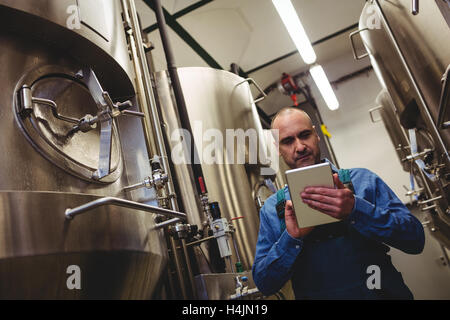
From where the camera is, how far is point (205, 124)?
2.64 metres

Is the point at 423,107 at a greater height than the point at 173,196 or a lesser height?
greater

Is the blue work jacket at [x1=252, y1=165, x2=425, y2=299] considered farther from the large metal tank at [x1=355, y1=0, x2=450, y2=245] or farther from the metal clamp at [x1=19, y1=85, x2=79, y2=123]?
the metal clamp at [x1=19, y1=85, x2=79, y2=123]

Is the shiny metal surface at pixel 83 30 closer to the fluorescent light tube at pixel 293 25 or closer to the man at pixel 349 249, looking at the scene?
the man at pixel 349 249

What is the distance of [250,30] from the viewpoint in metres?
4.30

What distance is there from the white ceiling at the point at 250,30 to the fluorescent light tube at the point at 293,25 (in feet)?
2.20

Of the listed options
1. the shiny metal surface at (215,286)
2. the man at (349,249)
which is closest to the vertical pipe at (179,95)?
the shiny metal surface at (215,286)

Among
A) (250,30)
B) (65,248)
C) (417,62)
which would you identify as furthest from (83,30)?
(250,30)

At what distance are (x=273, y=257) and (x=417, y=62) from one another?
1398 mm

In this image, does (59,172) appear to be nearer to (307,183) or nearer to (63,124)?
(63,124)

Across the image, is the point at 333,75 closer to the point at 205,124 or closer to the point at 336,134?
the point at 336,134

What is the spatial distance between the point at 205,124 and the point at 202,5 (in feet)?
5.52

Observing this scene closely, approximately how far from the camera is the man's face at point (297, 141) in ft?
5.07

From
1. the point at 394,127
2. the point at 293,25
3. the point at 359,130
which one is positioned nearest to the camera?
the point at 293,25
